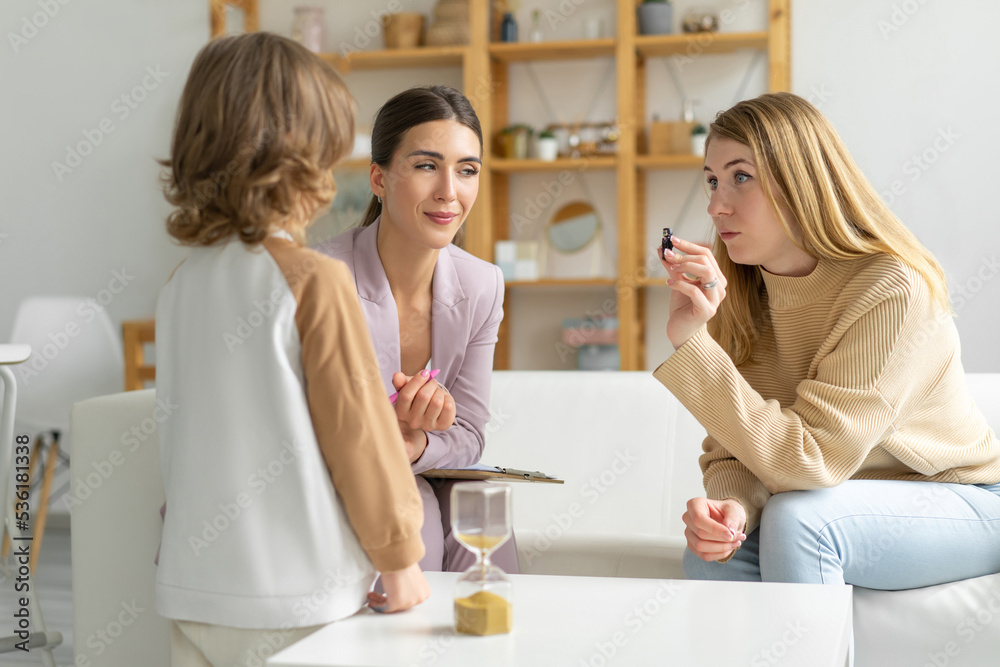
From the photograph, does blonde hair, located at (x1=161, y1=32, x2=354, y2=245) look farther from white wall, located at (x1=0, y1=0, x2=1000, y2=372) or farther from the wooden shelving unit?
white wall, located at (x1=0, y1=0, x2=1000, y2=372)

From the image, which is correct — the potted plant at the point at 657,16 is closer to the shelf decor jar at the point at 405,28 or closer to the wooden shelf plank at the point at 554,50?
the wooden shelf plank at the point at 554,50

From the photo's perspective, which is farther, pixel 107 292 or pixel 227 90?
pixel 107 292

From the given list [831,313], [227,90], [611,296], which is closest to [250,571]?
[227,90]

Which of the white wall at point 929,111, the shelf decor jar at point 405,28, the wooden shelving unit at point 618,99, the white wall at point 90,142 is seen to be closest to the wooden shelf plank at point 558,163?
the wooden shelving unit at point 618,99

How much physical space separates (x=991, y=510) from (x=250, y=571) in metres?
1.17

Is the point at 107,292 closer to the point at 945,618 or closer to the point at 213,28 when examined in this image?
the point at 213,28

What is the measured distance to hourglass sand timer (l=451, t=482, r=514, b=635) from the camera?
924 mm

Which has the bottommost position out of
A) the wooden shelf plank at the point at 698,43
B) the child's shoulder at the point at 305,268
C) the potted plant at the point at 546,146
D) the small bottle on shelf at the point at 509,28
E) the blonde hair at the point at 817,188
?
the child's shoulder at the point at 305,268

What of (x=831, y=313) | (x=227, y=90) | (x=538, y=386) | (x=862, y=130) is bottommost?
(x=538, y=386)

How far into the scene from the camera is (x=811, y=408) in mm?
1464

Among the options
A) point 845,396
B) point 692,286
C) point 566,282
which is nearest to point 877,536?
point 845,396

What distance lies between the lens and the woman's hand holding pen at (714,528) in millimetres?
1407

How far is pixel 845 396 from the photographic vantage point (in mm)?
1431

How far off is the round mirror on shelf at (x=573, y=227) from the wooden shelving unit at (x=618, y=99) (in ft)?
0.55
